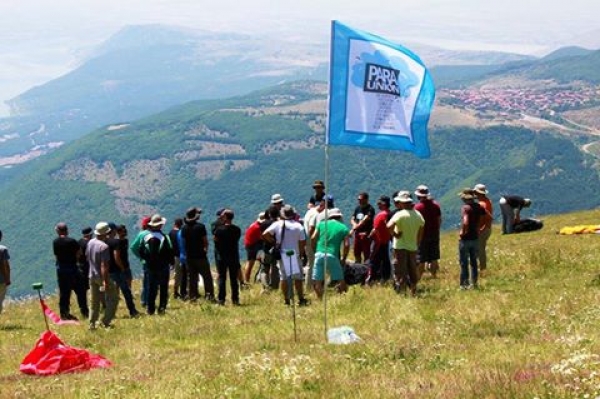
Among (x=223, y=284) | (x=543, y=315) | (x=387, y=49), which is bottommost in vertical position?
(x=223, y=284)

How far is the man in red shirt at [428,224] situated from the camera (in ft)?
59.3

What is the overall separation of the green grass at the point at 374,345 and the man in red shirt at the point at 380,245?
948 millimetres

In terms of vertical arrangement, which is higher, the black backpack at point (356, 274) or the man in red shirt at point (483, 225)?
the man in red shirt at point (483, 225)

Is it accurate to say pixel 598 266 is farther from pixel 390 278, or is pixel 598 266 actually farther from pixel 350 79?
pixel 350 79

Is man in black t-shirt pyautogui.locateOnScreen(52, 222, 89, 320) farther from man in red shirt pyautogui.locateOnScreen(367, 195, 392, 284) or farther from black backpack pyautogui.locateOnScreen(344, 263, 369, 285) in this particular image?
man in red shirt pyautogui.locateOnScreen(367, 195, 392, 284)

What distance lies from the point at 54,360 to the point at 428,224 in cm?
956

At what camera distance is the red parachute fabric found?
1191cm

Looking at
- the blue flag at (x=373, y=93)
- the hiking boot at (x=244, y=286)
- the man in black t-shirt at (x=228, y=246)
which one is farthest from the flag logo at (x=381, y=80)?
the hiking boot at (x=244, y=286)

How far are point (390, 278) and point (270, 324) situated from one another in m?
5.06

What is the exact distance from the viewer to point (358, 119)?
13.3m

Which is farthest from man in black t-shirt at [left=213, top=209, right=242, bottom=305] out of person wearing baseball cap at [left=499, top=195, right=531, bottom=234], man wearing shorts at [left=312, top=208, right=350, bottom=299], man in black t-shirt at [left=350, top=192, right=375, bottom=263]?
person wearing baseball cap at [left=499, top=195, right=531, bottom=234]

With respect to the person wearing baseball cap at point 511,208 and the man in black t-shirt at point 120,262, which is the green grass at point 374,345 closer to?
the man in black t-shirt at point 120,262

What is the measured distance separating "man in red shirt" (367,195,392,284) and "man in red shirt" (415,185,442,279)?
773 mm

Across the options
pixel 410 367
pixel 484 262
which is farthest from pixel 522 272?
pixel 410 367
